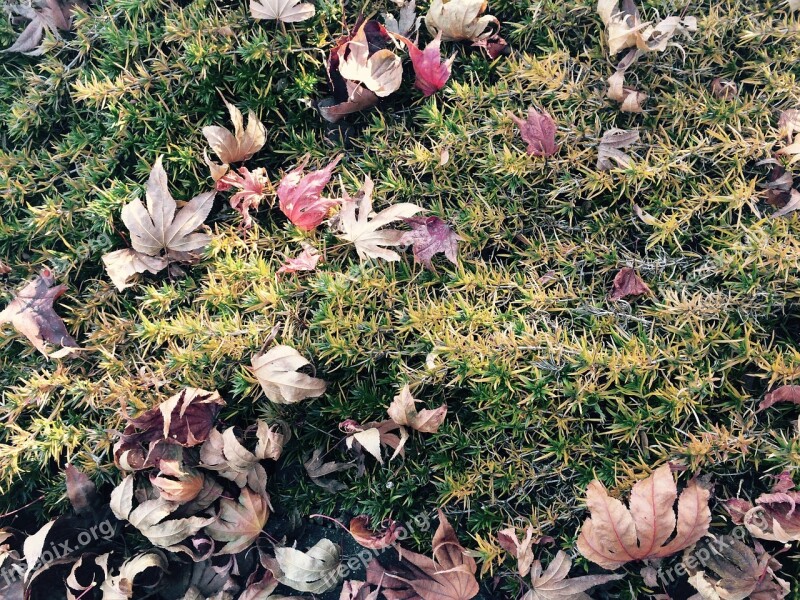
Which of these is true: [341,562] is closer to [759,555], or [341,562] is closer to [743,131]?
[759,555]

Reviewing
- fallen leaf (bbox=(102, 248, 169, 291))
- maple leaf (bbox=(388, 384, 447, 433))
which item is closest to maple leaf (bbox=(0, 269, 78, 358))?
fallen leaf (bbox=(102, 248, 169, 291))

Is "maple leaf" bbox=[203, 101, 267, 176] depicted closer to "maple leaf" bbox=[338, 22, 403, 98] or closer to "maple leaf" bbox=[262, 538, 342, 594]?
"maple leaf" bbox=[338, 22, 403, 98]

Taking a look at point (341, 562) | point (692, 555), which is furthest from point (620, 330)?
point (341, 562)

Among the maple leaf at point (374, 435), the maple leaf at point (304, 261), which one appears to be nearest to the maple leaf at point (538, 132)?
the maple leaf at point (304, 261)

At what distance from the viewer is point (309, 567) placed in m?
1.81

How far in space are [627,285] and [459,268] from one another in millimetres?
518

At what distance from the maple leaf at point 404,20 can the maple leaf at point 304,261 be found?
829 millimetres

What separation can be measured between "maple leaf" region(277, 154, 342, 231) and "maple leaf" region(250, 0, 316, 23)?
0.55 m

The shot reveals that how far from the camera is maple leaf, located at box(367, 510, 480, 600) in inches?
68.6

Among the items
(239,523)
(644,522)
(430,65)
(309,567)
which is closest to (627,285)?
(644,522)

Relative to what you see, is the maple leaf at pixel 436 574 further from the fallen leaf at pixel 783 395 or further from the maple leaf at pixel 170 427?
the fallen leaf at pixel 783 395

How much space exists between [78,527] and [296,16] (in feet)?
6.02

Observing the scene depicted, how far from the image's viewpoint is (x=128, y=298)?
6.82ft

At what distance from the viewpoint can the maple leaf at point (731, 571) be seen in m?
1.59
